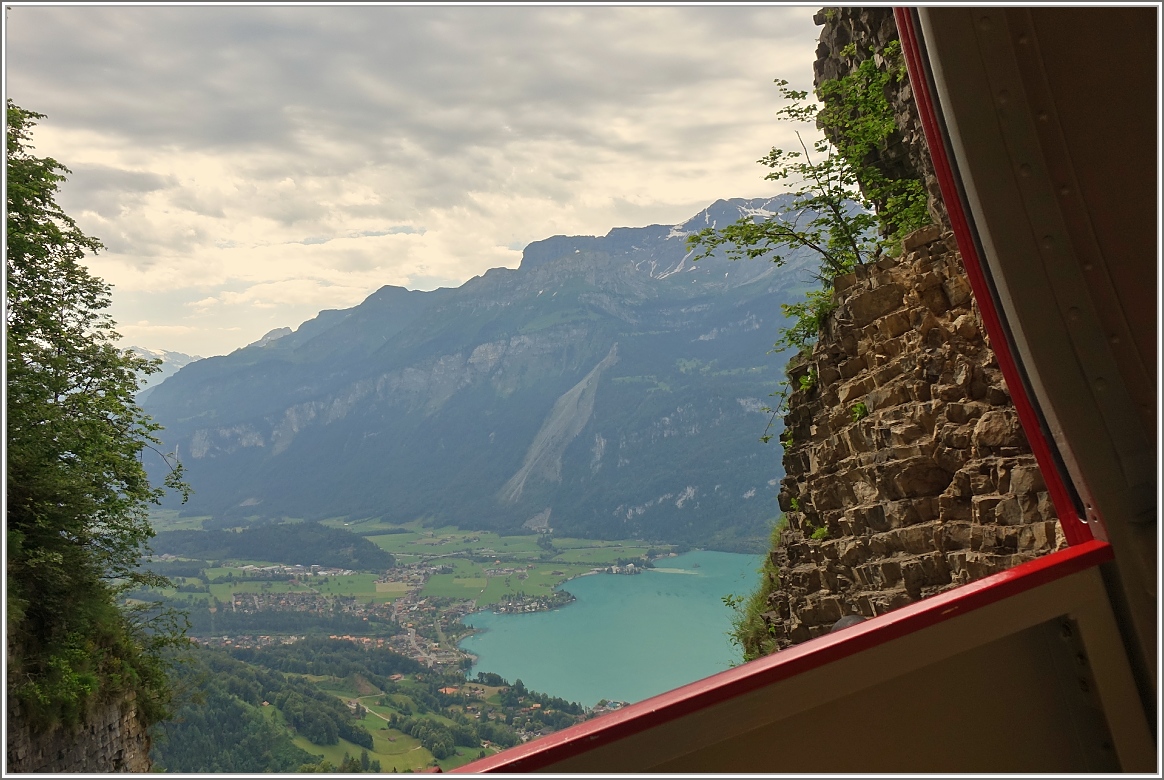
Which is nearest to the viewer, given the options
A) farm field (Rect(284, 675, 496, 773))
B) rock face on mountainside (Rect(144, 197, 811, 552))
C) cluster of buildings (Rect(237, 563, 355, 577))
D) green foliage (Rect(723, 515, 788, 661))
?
green foliage (Rect(723, 515, 788, 661))

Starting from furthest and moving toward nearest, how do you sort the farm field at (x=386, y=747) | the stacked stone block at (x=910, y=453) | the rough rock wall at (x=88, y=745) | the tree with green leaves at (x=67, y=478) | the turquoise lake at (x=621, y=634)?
the turquoise lake at (x=621, y=634) → the farm field at (x=386, y=747) → the tree with green leaves at (x=67, y=478) → the rough rock wall at (x=88, y=745) → the stacked stone block at (x=910, y=453)

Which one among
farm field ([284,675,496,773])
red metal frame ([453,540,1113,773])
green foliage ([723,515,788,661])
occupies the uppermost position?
red metal frame ([453,540,1113,773])

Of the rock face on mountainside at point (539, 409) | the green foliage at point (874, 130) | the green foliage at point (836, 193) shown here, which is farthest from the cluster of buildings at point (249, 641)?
the green foliage at point (874, 130)

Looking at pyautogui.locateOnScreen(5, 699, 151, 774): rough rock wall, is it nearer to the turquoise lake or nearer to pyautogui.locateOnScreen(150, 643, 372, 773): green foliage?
pyautogui.locateOnScreen(150, 643, 372, 773): green foliage

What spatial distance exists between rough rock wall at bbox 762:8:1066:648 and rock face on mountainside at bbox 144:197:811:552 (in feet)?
254

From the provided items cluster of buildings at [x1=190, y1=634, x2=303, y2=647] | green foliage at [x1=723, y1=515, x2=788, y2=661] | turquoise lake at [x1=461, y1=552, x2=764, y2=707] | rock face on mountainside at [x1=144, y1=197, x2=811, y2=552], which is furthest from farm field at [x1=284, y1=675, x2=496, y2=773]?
rock face on mountainside at [x1=144, y1=197, x2=811, y2=552]

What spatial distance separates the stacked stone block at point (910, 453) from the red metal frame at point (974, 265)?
2.68m

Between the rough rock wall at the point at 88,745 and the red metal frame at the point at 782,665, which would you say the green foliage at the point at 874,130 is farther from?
the rough rock wall at the point at 88,745

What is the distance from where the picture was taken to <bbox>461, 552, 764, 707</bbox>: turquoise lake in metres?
71.1

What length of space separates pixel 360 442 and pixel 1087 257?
531 feet

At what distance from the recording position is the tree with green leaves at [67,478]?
11.6 metres

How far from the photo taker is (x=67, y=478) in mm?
12648

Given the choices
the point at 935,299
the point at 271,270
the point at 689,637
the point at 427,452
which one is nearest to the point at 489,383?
the point at 427,452

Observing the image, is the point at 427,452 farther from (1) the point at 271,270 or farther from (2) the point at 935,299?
(2) the point at 935,299
